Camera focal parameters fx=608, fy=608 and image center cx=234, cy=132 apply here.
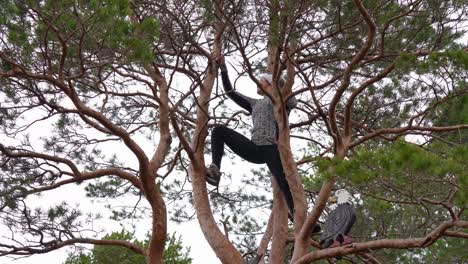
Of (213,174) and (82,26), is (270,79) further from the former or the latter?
(82,26)

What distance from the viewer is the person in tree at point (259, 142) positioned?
4184 mm

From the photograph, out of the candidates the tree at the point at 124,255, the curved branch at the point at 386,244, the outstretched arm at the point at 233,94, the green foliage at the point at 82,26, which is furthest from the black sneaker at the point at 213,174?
the tree at the point at 124,255

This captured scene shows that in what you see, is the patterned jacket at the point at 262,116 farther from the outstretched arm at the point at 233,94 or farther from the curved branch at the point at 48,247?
the curved branch at the point at 48,247

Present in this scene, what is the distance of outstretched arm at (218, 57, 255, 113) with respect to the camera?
4.33m

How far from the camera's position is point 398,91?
4.62 m

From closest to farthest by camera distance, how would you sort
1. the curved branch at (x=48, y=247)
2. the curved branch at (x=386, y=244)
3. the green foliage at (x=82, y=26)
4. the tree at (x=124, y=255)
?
the curved branch at (x=386, y=244)
the green foliage at (x=82, y=26)
the curved branch at (x=48, y=247)
the tree at (x=124, y=255)

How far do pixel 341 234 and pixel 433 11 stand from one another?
160 cm

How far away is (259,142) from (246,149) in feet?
0.34

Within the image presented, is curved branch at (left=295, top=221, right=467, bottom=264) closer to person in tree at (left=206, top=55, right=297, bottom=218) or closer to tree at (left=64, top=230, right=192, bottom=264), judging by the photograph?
person in tree at (left=206, top=55, right=297, bottom=218)

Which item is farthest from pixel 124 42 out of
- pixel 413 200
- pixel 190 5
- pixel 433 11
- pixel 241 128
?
pixel 241 128

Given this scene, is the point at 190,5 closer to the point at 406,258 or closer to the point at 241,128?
the point at 241,128

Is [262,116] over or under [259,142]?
over

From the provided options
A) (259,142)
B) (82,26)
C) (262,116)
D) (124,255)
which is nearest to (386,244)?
(259,142)

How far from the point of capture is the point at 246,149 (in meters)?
4.21
